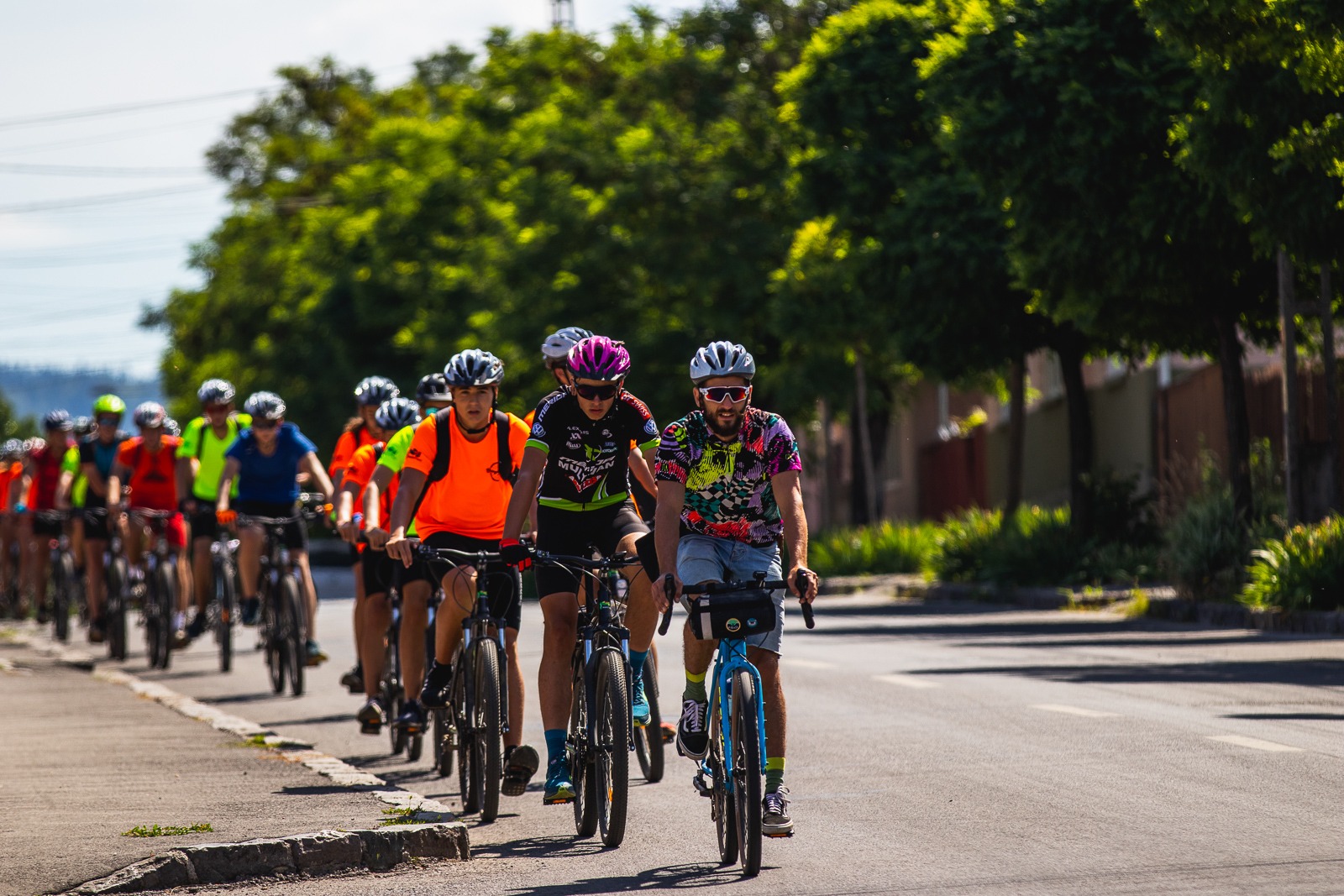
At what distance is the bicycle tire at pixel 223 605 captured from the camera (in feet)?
54.4

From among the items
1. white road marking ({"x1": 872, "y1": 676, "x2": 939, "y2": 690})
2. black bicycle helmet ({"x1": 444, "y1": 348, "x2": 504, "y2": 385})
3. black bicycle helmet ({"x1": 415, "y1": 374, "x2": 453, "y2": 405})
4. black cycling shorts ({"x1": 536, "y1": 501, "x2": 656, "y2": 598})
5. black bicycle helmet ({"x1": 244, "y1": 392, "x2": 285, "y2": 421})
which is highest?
black bicycle helmet ({"x1": 244, "y1": 392, "x2": 285, "y2": 421})

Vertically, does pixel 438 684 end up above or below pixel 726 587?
below

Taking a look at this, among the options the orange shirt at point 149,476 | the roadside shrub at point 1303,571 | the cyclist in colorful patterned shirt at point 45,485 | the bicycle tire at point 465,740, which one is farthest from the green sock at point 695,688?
the cyclist in colorful patterned shirt at point 45,485

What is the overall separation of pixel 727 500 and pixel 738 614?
1.76ft

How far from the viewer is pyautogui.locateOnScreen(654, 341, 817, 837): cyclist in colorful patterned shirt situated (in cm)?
771

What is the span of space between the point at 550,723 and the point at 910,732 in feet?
11.5

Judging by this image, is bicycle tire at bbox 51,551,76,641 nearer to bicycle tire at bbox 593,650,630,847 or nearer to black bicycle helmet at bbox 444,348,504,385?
black bicycle helmet at bbox 444,348,504,385

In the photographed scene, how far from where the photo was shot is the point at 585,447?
8.70 meters

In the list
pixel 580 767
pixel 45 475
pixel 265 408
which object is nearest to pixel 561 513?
pixel 580 767

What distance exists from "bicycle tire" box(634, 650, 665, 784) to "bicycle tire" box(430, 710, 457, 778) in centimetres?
97

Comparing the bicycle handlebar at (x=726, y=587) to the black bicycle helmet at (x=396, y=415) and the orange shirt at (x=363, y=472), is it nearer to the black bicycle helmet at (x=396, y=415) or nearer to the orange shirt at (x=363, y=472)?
the black bicycle helmet at (x=396, y=415)

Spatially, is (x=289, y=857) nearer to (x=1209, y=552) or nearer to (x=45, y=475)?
(x=1209, y=552)

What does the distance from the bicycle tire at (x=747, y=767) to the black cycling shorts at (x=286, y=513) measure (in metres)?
8.23

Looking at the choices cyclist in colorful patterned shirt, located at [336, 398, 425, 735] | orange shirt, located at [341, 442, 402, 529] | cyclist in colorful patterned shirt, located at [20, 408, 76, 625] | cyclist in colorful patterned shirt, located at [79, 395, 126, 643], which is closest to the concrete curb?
cyclist in colorful patterned shirt, located at [336, 398, 425, 735]
